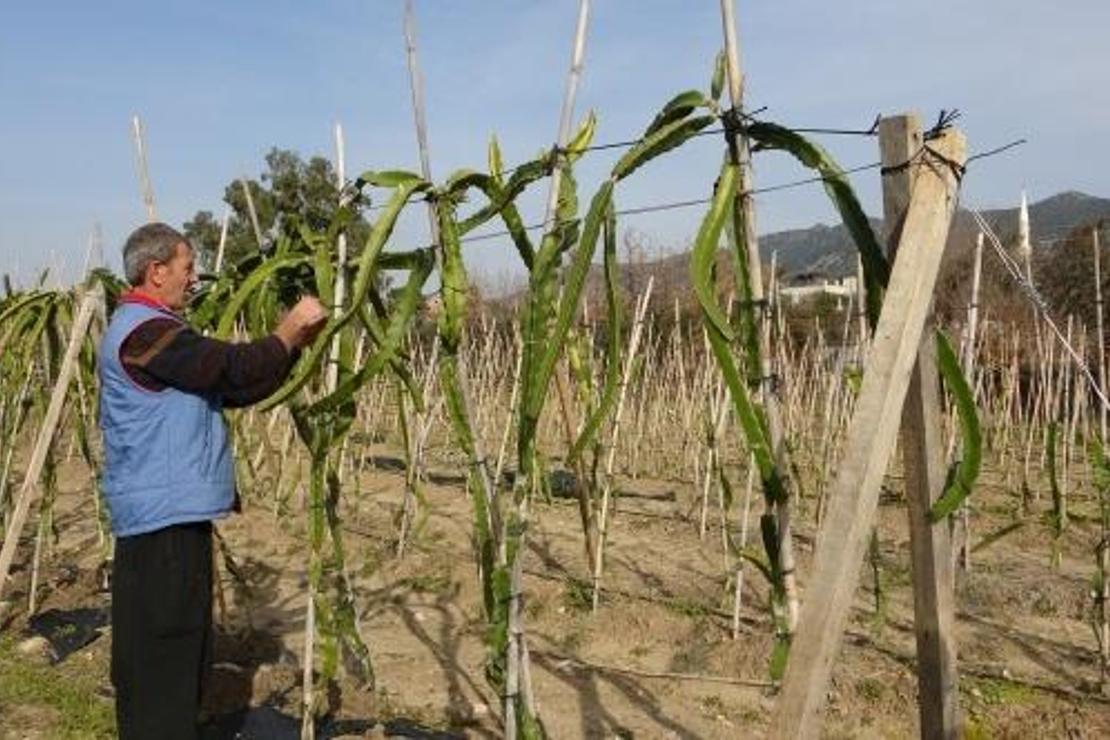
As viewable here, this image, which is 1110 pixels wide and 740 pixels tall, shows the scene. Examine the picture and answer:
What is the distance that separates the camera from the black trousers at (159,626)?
8.56ft

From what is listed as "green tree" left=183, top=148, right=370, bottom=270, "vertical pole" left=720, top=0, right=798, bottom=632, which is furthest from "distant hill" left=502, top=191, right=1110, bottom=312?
"vertical pole" left=720, top=0, right=798, bottom=632

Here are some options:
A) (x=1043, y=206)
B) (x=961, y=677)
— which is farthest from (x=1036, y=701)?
(x=1043, y=206)

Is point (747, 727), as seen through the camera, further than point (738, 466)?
No

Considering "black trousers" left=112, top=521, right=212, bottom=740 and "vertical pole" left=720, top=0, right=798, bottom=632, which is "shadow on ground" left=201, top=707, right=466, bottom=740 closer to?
"black trousers" left=112, top=521, right=212, bottom=740

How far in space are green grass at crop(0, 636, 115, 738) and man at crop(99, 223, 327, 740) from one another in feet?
3.07

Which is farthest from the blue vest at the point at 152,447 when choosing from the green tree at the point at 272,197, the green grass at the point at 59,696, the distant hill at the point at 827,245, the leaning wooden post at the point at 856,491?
the green tree at the point at 272,197

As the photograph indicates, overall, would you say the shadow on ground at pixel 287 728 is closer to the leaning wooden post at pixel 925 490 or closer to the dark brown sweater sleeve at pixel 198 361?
the dark brown sweater sleeve at pixel 198 361

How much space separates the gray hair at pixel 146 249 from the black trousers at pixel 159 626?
670mm

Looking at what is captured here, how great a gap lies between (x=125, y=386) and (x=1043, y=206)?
56.1 metres

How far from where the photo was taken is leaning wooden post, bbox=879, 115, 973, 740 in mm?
1636

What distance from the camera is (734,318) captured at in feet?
6.21

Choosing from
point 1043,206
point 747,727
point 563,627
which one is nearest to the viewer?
point 747,727

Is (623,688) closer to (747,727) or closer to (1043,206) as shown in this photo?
(747,727)

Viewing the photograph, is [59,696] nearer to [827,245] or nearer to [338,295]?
[338,295]
